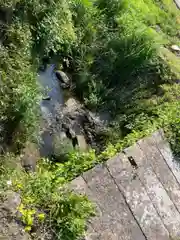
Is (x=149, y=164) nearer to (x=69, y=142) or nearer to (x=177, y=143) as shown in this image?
(x=177, y=143)

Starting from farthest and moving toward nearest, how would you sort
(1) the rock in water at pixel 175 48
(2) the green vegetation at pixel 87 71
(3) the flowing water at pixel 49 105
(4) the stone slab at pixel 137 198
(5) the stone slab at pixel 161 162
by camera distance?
(1) the rock in water at pixel 175 48 → (3) the flowing water at pixel 49 105 → (5) the stone slab at pixel 161 162 → (2) the green vegetation at pixel 87 71 → (4) the stone slab at pixel 137 198

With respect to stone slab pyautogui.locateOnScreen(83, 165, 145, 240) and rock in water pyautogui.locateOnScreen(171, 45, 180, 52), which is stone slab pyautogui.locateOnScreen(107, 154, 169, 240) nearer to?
stone slab pyautogui.locateOnScreen(83, 165, 145, 240)

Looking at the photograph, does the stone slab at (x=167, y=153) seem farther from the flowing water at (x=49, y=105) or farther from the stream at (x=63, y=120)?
the flowing water at (x=49, y=105)

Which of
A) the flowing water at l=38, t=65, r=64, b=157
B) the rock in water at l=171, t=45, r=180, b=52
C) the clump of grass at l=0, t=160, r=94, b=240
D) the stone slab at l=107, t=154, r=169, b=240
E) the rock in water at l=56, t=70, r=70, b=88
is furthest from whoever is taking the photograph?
the rock in water at l=171, t=45, r=180, b=52

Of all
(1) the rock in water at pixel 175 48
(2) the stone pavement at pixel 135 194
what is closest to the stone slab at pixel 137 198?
(2) the stone pavement at pixel 135 194

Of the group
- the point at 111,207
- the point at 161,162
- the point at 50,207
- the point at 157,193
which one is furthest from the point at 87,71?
the point at 50,207

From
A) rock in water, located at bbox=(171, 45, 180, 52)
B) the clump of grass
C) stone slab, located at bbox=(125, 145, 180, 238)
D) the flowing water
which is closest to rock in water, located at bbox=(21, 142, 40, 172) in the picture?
the flowing water
